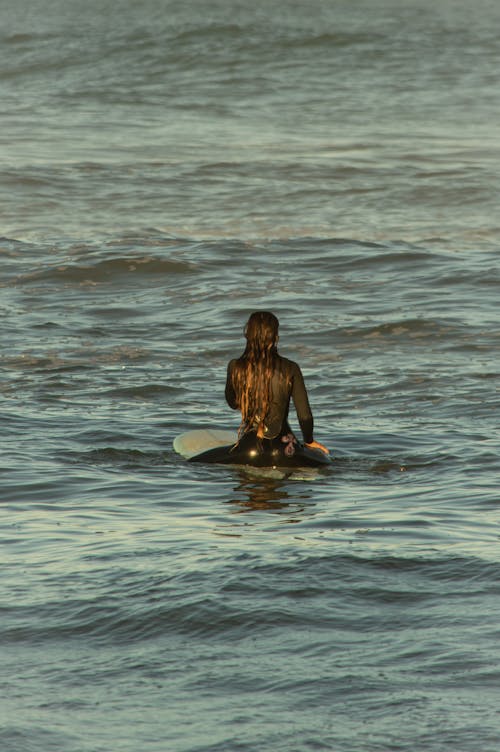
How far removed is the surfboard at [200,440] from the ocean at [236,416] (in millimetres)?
133

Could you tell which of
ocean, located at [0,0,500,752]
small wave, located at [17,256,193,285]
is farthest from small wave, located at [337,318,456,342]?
small wave, located at [17,256,193,285]

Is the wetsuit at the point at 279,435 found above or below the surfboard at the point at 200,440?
above

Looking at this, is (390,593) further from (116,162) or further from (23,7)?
(23,7)

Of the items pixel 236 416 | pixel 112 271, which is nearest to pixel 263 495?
pixel 236 416

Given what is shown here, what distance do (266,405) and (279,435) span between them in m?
0.31

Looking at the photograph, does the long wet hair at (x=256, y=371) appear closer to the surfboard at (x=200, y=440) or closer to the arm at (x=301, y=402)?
the arm at (x=301, y=402)

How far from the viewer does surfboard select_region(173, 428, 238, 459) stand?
11.2 metres

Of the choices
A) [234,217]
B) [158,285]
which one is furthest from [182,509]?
[234,217]

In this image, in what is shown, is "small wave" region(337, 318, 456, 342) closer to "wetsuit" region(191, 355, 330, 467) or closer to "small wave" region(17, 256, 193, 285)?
"small wave" region(17, 256, 193, 285)

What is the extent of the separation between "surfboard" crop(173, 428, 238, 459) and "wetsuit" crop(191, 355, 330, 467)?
0.26 meters

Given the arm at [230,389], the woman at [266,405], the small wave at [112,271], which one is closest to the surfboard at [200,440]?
the woman at [266,405]

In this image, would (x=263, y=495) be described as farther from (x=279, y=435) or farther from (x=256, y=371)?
(x=256, y=371)

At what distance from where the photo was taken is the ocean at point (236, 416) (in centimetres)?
616

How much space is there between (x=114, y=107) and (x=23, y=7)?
18.0 m
